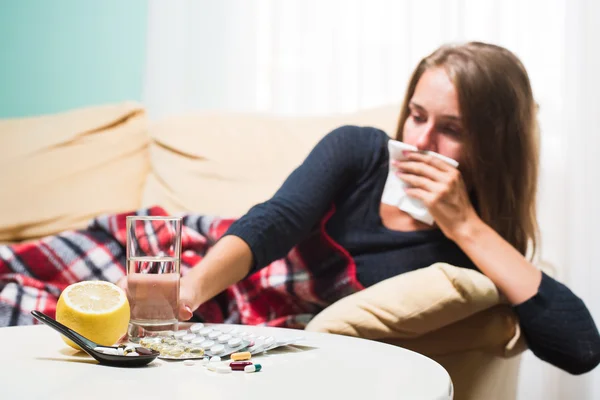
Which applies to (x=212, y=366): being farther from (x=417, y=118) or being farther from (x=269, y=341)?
(x=417, y=118)

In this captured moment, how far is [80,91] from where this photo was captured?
2490mm

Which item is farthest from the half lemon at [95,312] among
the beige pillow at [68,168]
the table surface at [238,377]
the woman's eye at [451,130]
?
the beige pillow at [68,168]

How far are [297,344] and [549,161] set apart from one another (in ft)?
4.64

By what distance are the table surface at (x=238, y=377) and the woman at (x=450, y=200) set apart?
1.52ft

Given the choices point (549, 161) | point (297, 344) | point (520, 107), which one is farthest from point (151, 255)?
point (549, 161)

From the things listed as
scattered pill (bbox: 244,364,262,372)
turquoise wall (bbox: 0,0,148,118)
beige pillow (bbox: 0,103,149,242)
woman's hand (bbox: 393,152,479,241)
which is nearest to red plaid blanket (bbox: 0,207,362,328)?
woman's hand (bbox: 393,152,479,241)

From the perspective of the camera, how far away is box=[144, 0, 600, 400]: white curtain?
1.90 metres

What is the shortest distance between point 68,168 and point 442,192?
112cm

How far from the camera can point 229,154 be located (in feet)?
6.04

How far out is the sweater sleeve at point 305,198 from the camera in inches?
48.4

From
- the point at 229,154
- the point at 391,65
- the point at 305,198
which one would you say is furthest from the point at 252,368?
the point at 391,65

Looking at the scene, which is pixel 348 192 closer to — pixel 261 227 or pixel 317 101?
pixel 261 227

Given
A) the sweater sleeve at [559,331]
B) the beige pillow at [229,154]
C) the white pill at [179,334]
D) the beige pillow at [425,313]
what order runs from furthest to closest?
the beige pillow at [229,154]
the sweater sleeve at [559,331]
the beige pillow at [425,313]
the white pill at [179,334]

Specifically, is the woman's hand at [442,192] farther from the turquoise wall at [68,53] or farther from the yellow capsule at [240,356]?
the turquoise wall at [68,53]
